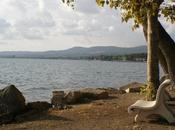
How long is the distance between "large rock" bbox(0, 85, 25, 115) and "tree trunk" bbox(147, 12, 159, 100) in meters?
4.63

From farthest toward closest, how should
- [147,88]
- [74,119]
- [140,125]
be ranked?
[147,88], [74,119], [140,125]

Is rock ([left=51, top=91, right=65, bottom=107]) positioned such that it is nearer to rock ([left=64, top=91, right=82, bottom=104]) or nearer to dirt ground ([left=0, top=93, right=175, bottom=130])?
rock ([left=64, top=91, right=82, bottom=104])

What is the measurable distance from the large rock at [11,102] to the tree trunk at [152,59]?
463 centimetres

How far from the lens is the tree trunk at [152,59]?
15758 mm

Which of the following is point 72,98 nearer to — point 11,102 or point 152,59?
point 11,102

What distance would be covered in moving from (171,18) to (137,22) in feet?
5.46

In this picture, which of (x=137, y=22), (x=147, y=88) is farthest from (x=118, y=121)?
(x=137, y=22)

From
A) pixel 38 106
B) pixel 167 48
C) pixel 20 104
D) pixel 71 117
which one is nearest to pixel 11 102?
pixel 20 104

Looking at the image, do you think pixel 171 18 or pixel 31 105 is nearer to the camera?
pixel 171 18

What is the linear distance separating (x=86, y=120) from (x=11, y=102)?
11.5ft

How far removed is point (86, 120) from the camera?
1462 cm

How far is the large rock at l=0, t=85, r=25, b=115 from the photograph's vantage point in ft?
54.0

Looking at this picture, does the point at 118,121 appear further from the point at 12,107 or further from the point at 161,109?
the point at 12,107

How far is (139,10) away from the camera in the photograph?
15742mm
